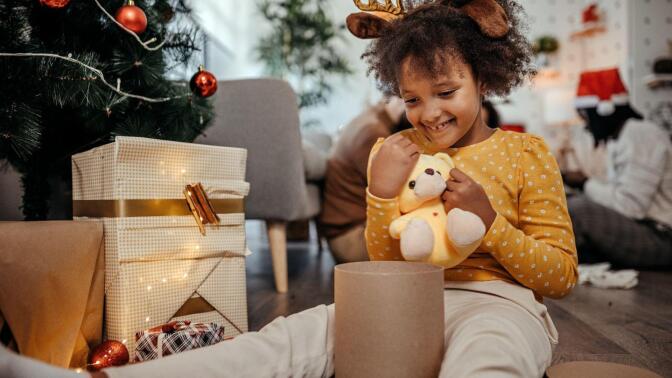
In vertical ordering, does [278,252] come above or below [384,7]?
below

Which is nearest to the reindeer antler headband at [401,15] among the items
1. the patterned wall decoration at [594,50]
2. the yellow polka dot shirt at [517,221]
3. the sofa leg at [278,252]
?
the yellow polka dot shirt at [517,221]

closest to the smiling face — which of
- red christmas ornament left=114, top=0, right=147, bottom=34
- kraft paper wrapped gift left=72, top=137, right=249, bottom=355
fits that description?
kraft paper wrapped gift left=72, top=137, right=249, bottom=355

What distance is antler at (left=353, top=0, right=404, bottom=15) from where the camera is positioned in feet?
2.71

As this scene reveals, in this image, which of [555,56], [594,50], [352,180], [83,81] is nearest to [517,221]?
[83,81]

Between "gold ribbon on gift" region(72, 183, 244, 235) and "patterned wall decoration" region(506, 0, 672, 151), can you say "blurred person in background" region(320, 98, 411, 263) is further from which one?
"patterned wall decoration" region(506, 0, 672, 151)

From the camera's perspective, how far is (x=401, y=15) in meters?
0.81

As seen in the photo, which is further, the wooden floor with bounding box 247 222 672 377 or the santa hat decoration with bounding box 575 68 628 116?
the santa hat decoration with bounding box 575 68 628 116

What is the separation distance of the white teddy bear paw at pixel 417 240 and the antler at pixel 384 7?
0.39 meters

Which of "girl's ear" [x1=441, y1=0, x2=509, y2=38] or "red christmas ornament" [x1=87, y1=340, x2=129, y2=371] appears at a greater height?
"girl's ear" [x1=441, y1=0, x2=509, y2=38]

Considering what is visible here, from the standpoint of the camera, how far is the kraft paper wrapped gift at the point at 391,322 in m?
0.52

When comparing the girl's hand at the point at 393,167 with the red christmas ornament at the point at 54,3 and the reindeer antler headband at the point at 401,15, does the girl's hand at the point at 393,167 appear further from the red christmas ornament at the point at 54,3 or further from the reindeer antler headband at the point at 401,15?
the red christmas ornament at the point at 54,3

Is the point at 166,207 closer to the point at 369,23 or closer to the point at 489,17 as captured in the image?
the point at 369,23

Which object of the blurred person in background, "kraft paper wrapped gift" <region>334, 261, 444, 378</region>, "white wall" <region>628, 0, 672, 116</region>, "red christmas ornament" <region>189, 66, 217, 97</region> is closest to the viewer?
"kraft paper wrapped gift" <region>334, 261, 444, 378</region>

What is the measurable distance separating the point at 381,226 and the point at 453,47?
30 cm
